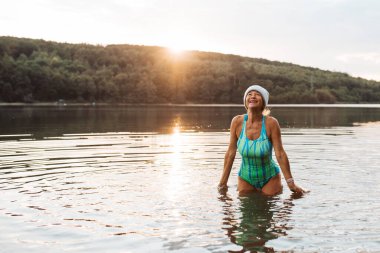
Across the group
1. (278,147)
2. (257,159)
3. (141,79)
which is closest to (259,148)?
(257,159)

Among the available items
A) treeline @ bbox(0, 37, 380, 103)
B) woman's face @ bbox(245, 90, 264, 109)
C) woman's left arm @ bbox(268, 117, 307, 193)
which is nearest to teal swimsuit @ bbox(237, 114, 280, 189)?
woman's left arm @ bbox(268, 117, 307, 193)

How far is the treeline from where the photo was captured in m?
138

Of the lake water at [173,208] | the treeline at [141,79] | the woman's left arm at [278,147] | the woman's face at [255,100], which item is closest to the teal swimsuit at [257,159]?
the woman's left arm at [278,147]

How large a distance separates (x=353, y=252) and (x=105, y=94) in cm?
14748

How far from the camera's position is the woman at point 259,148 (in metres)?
9.50

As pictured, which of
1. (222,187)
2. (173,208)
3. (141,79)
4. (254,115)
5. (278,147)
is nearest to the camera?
(173,208)

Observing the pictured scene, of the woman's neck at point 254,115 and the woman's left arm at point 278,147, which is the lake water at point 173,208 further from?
the woman's neck at point 254,115

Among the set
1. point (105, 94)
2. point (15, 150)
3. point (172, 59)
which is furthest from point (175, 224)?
point (172, 59)

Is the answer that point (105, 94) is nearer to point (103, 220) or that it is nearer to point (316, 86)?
point (316, 86)

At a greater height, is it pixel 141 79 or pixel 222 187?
pixel 141 79

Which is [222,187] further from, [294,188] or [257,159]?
[294,188]

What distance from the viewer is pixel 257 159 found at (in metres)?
9.55

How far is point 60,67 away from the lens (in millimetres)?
157000

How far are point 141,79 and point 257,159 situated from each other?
15622cm
